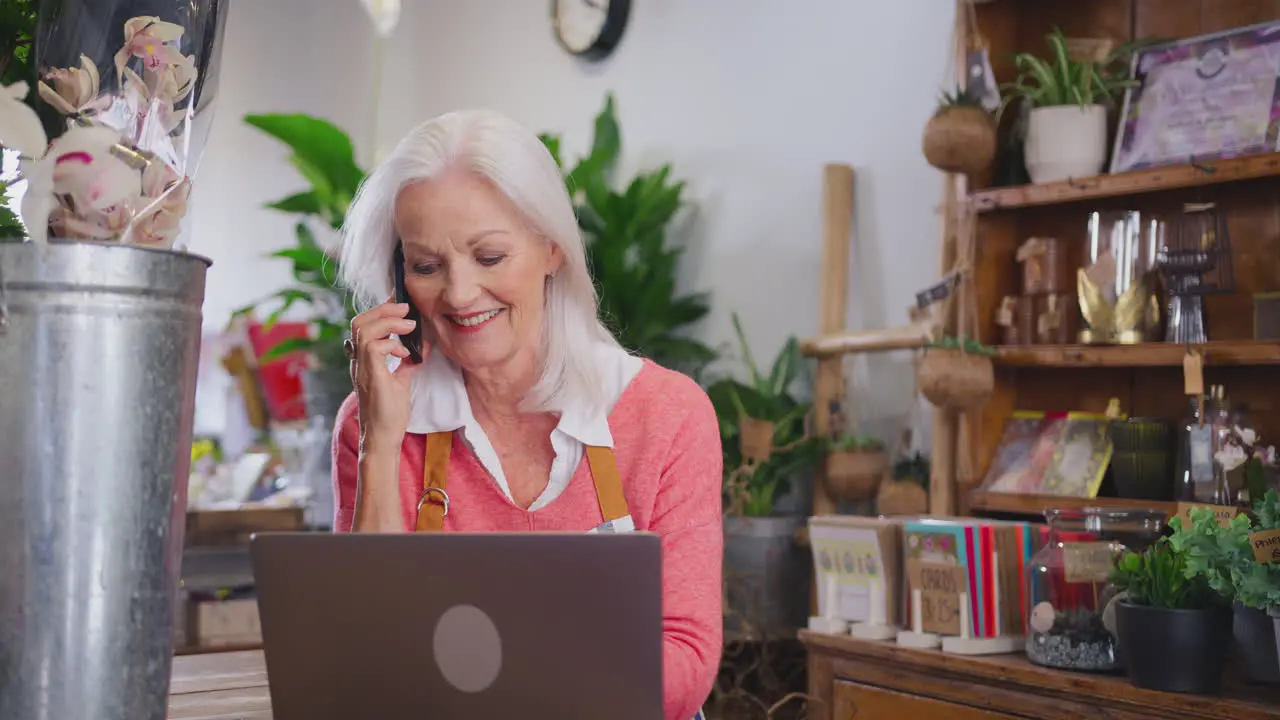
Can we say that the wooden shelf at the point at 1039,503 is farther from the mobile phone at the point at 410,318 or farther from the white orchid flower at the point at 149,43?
the white orchid flower at the point at 149,43

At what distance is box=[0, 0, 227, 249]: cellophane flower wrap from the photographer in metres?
0.82

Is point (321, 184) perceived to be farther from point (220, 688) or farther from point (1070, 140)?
point (220, 688)

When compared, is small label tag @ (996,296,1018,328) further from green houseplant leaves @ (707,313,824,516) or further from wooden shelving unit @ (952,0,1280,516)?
green houseplant leaves @ (707,313,824,516)

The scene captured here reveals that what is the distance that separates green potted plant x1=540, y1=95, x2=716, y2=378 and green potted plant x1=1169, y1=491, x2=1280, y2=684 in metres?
1.82

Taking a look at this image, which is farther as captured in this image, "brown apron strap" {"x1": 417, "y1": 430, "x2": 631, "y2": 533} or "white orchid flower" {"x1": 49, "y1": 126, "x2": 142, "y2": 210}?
"brown apron strap" {"x1": 417, "y1": 430, "x2": 631, "y2": 533}

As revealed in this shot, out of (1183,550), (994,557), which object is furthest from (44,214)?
(994,557)

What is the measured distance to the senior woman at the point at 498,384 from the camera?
170 centimetres

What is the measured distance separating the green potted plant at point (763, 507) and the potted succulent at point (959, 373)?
0.55 meters

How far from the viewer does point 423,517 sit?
1.74 m

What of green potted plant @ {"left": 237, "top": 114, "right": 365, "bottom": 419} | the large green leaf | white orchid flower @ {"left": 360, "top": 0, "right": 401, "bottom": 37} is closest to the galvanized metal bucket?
green potted plant @ {"left": 237, "top": 114, "right": 365, "bottom": 419}

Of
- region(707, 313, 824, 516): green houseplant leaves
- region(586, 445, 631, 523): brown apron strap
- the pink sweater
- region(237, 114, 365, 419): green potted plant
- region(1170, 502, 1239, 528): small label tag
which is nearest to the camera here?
the pink sweater

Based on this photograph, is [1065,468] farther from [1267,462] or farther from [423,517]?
[423,517]

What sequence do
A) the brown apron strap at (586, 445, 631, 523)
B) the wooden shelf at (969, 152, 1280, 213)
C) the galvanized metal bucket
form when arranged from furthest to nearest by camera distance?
the wooden shelf at (969, 152, 1280, 213) → the brown apron strap at (586, 445, 631, 523) → the galvanized metal bucket

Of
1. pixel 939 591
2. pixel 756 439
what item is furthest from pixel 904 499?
pixel 939 591
